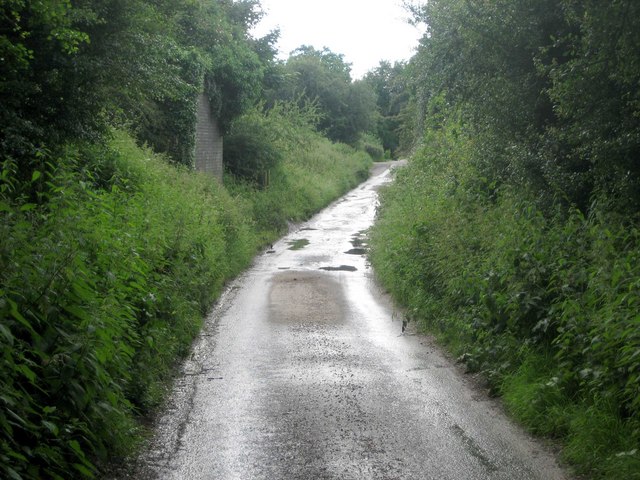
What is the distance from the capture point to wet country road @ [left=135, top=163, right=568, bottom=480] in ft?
21.0

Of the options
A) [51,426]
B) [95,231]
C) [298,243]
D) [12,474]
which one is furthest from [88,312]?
[298,243]

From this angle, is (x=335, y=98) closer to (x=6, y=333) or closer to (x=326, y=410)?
(x=326, y=410)

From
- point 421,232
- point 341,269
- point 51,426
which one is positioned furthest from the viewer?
point 341,269

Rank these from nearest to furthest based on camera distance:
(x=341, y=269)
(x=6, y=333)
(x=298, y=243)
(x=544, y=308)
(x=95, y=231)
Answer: (x=6, y=333) < (x=95, y=231) < (x=544, y=308) < (x=341, y=269) < (x=298, y=243)

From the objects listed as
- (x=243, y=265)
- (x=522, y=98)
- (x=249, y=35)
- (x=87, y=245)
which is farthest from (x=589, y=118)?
(x=249, y=35)

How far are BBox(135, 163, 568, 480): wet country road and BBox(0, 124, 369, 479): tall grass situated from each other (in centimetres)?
51

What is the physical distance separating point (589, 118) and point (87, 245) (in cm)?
647

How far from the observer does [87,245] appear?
25.4 ft

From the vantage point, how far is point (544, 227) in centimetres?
1046

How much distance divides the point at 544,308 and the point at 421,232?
6612 millimetres

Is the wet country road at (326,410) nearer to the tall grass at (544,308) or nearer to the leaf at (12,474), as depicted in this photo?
the tall grass at (544,308)

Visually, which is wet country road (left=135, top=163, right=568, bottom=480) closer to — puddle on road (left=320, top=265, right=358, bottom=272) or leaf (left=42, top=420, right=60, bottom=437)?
leaf (left=42, top=420, right=60, bottom=437)

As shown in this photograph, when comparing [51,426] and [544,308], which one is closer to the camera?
[51,426]

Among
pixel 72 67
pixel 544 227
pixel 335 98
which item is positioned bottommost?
pixel 544 227
